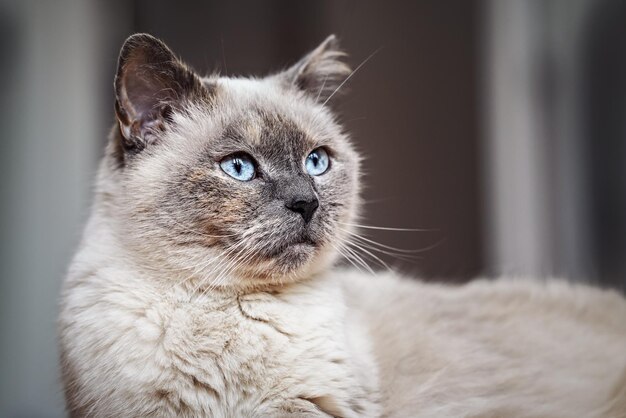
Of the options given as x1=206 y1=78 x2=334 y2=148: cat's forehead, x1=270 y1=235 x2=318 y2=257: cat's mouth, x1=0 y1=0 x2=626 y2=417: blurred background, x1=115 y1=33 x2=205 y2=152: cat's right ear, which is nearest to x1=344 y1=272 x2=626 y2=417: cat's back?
A: x1=0 y1=0 x2=626 y2=417: blurred background

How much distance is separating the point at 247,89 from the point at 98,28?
372 millimetres

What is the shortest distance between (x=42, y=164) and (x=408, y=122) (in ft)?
3.59

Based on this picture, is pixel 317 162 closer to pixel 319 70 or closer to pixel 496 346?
pixel 319 70

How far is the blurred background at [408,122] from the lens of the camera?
1.54 meters

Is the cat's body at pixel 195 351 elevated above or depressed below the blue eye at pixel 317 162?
below

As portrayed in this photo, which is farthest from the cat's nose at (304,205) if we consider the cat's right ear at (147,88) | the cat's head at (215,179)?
the cat's right ear at (147,88)

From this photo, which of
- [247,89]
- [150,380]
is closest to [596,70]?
[247,89]

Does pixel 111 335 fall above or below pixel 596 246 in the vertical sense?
below

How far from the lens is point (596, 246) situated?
195 cm

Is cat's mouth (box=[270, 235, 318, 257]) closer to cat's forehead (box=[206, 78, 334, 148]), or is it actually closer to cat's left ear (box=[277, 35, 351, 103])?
cat's forehead (box=[206, 78, 334, 148])

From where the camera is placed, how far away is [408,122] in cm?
207

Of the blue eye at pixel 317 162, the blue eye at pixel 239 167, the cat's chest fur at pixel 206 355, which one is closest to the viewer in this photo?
the cat's chest fur at pixel 206 355

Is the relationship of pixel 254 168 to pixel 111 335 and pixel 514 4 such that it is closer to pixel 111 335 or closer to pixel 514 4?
pixel 111 335

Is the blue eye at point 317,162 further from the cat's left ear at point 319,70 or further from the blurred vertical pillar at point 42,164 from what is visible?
the blurred vertical pillar at point 42,164
